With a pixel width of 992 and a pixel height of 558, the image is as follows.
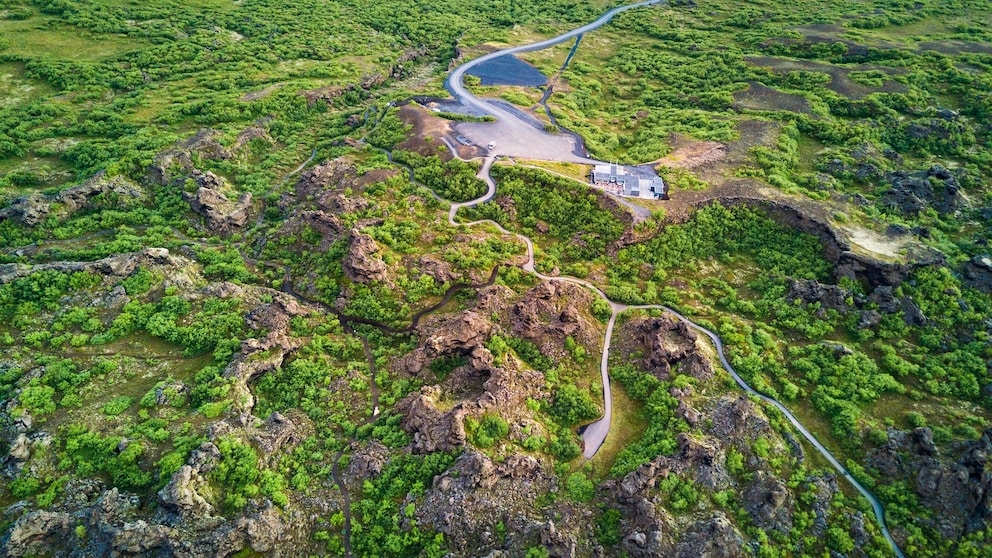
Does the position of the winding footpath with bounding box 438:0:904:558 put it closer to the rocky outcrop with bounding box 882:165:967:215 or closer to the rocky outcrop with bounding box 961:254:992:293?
the rocky outcrop with bounding box 961:254:992:293

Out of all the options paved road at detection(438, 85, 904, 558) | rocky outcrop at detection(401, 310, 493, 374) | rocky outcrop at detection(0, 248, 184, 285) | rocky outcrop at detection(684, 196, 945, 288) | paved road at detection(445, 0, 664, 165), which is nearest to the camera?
paved road at detection(438, 85, 904, 558)

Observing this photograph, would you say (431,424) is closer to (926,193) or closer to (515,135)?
(515,135)

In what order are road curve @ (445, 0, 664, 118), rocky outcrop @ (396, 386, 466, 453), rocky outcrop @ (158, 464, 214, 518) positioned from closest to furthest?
rocky outcrop @ (158, 464, 214, 518)
rocky outcrop @ (396, 386, 466, 453)
road curve @ (445, 0, 664, 118)

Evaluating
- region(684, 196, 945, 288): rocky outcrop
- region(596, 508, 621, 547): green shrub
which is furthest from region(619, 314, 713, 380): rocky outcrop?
region(684, 196, 945, 288): rocky outcrop

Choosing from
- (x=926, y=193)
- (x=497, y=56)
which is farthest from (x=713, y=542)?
(x=497, y=56)

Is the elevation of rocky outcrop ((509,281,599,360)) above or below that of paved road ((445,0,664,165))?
below

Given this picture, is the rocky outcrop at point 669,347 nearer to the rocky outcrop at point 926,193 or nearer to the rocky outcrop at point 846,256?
the rocky outcrop at point 846,256
